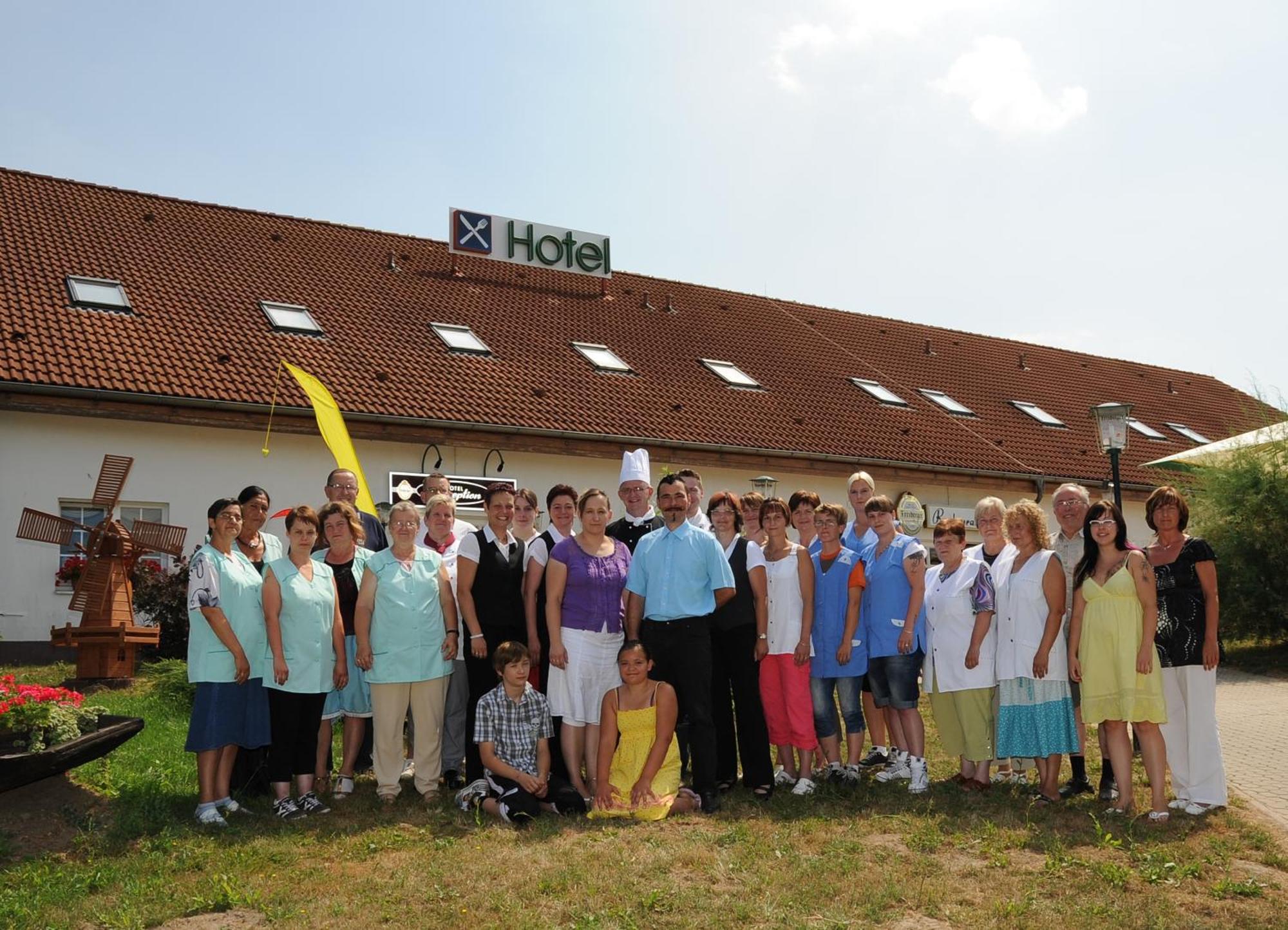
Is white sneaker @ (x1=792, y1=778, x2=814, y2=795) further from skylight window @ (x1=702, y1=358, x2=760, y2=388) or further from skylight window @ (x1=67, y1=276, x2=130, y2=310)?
skylight window @ (x1=702, y1=358, x2=760, y2=388)

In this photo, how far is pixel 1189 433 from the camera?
2983 centimetres

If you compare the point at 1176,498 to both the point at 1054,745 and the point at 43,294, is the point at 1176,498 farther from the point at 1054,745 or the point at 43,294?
the point at 43,294

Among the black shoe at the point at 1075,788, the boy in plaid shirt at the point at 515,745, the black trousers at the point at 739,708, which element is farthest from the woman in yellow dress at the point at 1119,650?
the boy in plaid shirt at the point at 515,745

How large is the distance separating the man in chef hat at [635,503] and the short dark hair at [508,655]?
1.03 meters

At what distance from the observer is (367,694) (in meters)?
7.91

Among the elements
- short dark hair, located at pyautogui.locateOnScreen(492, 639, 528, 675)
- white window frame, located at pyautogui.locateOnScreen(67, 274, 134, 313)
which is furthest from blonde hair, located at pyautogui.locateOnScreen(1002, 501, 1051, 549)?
white window frame, located at pyautogui.locateOnScreen(67, 274, 134, 313)

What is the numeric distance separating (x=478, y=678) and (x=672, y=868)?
2.28 m

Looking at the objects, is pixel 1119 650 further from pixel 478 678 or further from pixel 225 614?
pixel 225 614

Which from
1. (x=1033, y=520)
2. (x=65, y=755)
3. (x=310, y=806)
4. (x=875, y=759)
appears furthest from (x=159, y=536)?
(x=1033, y=520)

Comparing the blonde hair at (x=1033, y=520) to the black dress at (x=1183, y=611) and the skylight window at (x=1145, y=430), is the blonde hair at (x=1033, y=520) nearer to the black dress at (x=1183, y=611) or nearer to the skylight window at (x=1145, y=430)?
the black dress at (x=1183, y=611)

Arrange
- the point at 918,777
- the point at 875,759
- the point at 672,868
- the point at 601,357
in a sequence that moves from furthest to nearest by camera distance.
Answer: the point at 601,357 < the point at 875,759 < the point at 918,777 < the point at 672,868

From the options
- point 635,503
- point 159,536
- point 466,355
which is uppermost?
point 466,355

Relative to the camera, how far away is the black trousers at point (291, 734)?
715cm

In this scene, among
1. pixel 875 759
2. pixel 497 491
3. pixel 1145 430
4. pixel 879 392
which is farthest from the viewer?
pixel 1145 430
